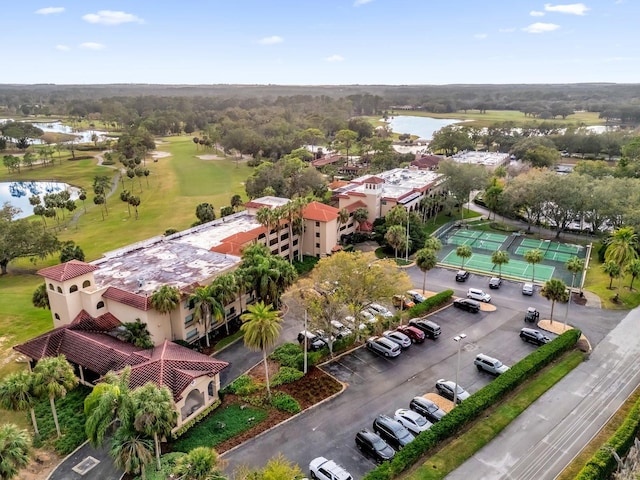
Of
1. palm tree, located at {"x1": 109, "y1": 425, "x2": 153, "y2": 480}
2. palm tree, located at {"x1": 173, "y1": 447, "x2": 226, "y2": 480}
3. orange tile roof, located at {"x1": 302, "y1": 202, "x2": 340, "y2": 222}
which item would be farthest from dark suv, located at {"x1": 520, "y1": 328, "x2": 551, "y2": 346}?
palm tree, located at {"x1": 109, "y1": 425, "x2": 153, "y2": 480}

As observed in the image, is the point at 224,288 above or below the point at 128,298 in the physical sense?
above

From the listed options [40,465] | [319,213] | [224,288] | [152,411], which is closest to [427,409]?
[152,411]

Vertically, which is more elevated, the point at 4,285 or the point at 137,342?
the point at 137,342

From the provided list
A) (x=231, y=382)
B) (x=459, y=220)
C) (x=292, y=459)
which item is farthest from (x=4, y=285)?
(x=459, y=220)

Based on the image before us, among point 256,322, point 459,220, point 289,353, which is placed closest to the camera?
point 256,322

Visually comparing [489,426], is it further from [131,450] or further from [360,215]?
[360,215]

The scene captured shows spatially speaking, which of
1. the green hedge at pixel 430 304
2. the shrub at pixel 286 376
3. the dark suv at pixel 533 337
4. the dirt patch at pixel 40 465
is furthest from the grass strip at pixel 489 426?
the dirt patch at pixel 40 465

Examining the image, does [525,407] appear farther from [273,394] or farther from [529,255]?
[529,255]
